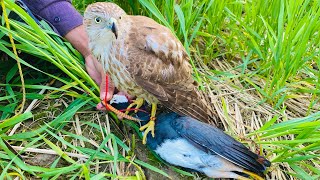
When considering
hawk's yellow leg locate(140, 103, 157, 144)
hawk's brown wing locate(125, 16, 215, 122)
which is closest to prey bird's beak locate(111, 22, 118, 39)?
hawk's brown wing locate(125, 16, 215, 122)

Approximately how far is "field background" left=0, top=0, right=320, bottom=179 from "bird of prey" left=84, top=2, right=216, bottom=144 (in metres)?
0.20

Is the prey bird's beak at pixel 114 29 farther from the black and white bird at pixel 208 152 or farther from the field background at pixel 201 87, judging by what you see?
the black and white bird at pixel 208 152

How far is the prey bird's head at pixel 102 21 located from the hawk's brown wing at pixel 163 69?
0.15 meters

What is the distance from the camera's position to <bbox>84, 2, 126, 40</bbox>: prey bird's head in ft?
7.01

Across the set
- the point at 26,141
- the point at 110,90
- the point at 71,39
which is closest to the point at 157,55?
the point at 110,90

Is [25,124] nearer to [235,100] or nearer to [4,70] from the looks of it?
[4,70]

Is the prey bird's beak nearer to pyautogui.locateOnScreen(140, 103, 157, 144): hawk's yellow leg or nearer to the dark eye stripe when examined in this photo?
the dark eye stripe

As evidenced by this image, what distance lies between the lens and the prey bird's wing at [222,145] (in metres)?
2.28

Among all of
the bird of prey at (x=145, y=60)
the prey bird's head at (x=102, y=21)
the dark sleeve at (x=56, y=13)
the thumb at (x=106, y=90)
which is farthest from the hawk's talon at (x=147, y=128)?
the dark sleeve at (x=56, y=13)

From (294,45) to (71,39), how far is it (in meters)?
1.25

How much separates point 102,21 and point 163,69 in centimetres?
41

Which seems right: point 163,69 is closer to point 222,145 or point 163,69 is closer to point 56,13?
point 222,145

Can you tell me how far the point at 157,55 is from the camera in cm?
237

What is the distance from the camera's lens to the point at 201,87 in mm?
2656
